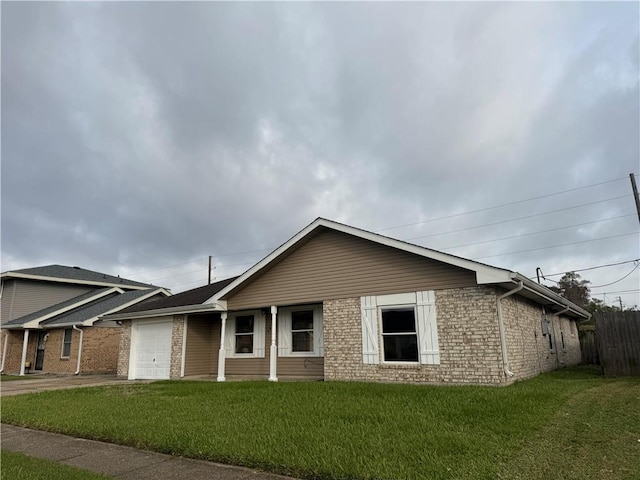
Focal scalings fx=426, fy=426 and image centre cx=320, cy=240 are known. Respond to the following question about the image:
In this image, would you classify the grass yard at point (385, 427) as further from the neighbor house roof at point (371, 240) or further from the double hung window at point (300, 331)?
the double hung window at point (300, 331)

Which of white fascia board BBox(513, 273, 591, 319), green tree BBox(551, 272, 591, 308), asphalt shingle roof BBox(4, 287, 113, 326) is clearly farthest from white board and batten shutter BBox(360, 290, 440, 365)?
green tree BBox(551, 272, 591, 308)

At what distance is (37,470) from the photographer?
4.98m

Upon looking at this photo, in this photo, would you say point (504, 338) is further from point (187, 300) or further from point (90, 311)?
point (90, 311)

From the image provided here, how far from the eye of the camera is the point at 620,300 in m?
41.0

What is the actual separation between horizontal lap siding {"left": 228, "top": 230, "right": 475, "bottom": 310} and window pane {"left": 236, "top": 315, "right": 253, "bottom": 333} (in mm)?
1209

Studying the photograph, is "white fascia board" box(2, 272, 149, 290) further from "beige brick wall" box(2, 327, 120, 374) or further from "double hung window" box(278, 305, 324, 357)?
"double hung window" box(278, 305, 324, 357)

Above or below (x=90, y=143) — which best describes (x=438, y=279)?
below

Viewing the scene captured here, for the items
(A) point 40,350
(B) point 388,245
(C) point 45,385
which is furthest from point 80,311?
(B) point 388,245

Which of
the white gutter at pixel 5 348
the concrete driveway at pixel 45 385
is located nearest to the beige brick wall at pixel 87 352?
the white gutter at pixel 5 348

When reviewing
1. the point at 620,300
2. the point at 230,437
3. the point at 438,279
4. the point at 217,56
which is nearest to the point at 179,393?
the point at 230,437

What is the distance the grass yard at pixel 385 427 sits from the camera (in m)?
4.34

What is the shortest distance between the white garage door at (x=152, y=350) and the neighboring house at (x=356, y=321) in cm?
4

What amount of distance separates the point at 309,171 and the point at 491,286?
949 centimetres

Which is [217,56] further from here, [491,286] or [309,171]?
[491,286]
